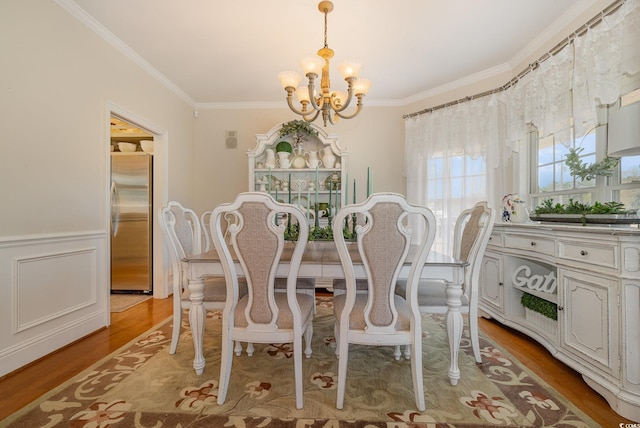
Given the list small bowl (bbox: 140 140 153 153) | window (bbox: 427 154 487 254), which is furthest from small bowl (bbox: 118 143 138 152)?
window (bbox: 427 154 487 254)

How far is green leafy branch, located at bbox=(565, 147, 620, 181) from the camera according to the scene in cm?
194

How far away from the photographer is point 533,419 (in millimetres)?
1378

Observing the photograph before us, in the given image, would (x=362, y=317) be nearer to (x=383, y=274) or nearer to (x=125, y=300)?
(x=383, y=274)

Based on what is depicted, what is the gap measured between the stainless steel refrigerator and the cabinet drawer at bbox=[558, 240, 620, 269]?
13.1 ft

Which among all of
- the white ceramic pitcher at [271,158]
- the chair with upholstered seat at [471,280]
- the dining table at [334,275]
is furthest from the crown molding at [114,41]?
the chair with upholstered seat at [471,280]

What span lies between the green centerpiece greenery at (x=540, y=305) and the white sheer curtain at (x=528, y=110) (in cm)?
119

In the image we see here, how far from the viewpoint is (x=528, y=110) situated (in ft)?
8.33

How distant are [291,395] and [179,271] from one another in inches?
43.4

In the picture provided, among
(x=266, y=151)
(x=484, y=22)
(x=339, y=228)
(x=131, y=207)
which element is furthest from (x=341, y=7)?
(x=131, y=207)

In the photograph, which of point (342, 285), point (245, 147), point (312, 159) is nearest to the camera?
point (342, 285)

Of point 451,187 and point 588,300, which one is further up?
point 451,187

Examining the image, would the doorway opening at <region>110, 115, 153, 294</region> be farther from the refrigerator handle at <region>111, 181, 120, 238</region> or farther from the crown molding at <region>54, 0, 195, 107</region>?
the crown molding at <region>54, 0, 195, 107</region>

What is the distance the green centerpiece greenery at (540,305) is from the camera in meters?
2.03

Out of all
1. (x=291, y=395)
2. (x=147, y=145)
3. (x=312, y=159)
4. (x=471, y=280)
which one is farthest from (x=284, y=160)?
(x=291, y=395)
